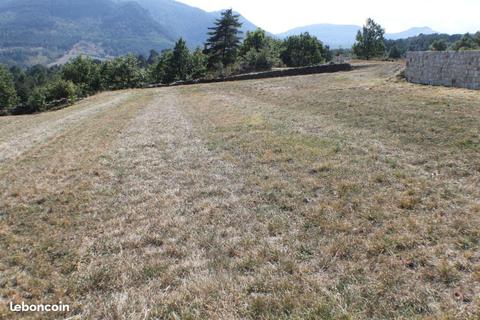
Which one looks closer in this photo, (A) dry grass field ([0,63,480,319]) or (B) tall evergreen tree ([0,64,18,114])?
(A) dry grass field ([0,63,480,319])

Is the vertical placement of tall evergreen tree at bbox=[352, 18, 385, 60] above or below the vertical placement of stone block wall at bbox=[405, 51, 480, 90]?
above

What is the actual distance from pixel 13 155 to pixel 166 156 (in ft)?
23.0

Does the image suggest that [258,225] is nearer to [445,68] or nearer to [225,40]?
[445,68]

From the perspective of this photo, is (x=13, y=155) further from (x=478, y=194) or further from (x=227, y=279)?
(x=478, y=194)

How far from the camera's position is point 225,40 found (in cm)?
7500

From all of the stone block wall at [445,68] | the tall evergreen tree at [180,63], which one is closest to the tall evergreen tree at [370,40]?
the tall evergreen tree at [180,63]

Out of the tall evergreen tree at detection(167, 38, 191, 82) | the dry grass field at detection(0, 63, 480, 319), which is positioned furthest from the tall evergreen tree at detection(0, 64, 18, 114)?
the dry grass field at detection(0, 63, 480, 319)

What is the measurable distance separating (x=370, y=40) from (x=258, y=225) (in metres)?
90.3

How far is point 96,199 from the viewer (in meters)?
8.49

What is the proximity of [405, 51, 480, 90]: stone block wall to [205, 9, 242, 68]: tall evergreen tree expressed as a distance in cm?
5443

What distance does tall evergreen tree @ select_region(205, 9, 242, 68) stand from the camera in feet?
243

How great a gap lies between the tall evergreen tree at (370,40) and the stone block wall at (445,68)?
64.2 metres

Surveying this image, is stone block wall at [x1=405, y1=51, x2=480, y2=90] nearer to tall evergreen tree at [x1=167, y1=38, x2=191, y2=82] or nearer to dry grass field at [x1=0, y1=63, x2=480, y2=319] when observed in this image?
dry grass field at [x1=0, y1=63, x2=480, y2=319]

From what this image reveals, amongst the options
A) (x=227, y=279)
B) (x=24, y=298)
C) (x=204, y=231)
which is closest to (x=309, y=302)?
(x=227, y=279)
